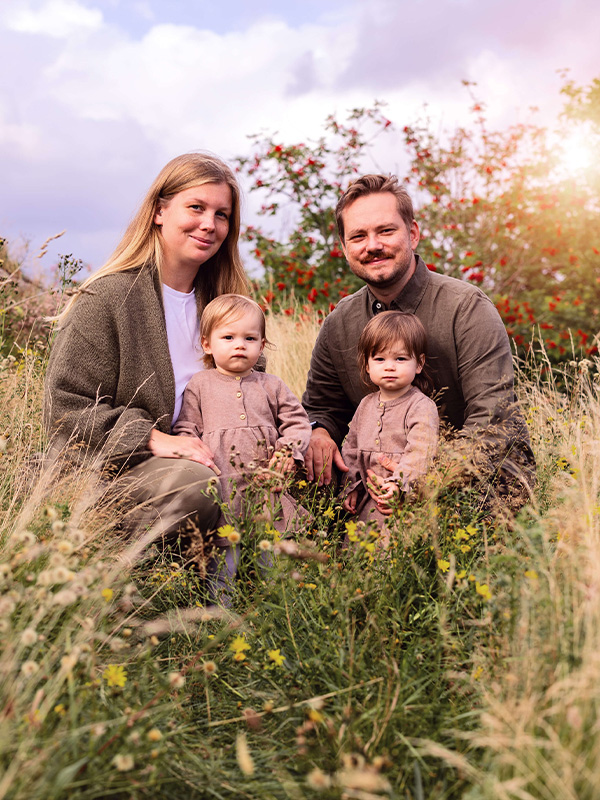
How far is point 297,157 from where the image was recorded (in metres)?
9.20

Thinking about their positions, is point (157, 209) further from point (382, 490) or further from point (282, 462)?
point (382, 490)

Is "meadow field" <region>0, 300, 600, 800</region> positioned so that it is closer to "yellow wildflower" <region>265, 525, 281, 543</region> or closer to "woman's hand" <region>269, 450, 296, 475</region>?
"yellow wildflower" <region>265, 525, 281, 543</region>

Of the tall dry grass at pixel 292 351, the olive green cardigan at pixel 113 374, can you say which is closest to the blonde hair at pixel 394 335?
the olive green cardigan at pixel 113 374

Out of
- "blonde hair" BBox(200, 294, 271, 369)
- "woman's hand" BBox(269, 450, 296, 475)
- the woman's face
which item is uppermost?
the woman's face

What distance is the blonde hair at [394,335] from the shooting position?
3.47 meters

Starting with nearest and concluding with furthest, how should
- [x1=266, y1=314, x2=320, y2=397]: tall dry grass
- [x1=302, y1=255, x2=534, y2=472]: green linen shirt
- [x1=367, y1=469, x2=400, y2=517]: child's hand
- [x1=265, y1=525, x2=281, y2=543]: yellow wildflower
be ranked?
[x1=265, y1=525, x2=281, y2=543]: yellow wildflower < [x1=367, y1=469, x2=400, y2=517]: child's hand < [x1=302, y1=255, x2=534, y2=472]: green linen shirt < [x1=266, y1=314, x2=320, y2=397]: tall dry grass

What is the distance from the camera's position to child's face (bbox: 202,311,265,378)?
3465 millimetres

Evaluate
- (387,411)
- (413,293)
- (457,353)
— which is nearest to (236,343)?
(387,411)

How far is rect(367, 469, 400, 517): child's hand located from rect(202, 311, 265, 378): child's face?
795 mm

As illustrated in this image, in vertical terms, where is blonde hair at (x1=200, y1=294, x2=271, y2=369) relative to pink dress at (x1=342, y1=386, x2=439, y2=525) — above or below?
above

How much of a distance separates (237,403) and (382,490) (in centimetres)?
80

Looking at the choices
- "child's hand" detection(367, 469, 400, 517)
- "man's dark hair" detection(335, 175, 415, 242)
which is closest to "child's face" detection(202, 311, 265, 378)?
"child's hand" detection(367, 469, 400, 517)

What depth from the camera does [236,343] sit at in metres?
3.46

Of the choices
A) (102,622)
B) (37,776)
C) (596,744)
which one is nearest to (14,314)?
(102,622)
